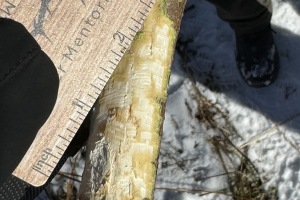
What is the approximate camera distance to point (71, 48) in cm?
142

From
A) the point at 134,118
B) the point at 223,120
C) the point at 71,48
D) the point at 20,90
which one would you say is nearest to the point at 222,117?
the point at 223,120

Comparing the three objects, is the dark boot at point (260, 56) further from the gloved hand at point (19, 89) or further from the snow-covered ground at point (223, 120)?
the gloved hand at point (19, 89)

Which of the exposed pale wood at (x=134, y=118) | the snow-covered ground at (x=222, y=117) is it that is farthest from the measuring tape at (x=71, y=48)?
the snow-covered ground at (x=222, y=117)

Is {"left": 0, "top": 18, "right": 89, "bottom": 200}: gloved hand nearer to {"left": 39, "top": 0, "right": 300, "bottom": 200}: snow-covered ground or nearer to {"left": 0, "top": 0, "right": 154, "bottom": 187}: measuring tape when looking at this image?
{"left": 0, "top": 0, "right": 154, "bottom": 187}: measuring tape

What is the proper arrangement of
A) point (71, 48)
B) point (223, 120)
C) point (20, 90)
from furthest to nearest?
point (223, 120) < point (71, 48) < point (20, 90)

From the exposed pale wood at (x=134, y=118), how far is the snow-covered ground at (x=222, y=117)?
25.1 inches

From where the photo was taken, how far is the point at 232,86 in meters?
2.14

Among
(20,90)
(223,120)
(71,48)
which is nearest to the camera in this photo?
Result: (20,90)

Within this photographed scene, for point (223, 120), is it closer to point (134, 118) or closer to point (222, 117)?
point (222, 117)

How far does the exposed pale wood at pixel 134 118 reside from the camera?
1.43m

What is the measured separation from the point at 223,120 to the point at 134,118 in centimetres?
71

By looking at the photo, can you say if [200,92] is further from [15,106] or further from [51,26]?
[15,106]

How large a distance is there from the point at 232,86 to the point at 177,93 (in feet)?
0.68

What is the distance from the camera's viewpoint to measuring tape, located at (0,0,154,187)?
1395mm
